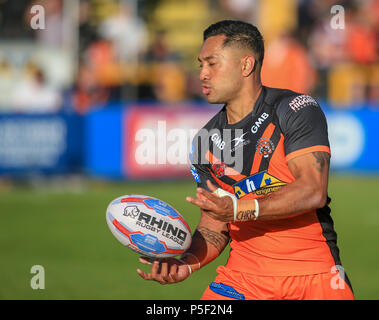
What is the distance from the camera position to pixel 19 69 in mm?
18609

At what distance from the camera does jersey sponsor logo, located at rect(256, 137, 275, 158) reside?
14.9 feet

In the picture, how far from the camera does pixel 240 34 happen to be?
15.4 feet

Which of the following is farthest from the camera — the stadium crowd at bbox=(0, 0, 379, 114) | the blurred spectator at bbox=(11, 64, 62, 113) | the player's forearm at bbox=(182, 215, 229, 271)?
the stadium crowd at bbox=(0, 0, 379, 114)

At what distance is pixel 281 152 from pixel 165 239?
0.95 m

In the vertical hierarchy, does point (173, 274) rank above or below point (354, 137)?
above

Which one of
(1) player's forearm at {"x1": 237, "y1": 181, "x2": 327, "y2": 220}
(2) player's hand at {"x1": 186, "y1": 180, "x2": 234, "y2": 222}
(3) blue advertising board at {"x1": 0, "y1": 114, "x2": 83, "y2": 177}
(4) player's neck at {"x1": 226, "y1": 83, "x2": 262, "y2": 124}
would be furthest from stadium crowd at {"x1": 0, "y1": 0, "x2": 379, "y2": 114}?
(2) player's hand at {"x1": 186, "y1": 180, "x2": 234, "y2": 222}

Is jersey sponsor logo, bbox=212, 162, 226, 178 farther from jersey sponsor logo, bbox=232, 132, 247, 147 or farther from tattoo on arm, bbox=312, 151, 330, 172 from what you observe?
tattoo on arm, bbox=312, 151, 330, 172

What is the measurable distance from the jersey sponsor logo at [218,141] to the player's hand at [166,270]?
2.63 feet

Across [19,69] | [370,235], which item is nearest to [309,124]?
[370,235]

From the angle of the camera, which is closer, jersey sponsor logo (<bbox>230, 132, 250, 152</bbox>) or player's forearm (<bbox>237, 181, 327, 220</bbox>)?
player's forearm (<bbox>237, 181, 327, 220</bbox>)

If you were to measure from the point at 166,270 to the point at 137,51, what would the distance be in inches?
630

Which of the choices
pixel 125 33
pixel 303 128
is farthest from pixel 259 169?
pixel 125 33

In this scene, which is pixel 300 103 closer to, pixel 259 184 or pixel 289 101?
pixel 289 101

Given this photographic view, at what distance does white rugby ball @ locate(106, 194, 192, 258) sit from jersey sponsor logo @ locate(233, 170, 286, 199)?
0.49 meters
